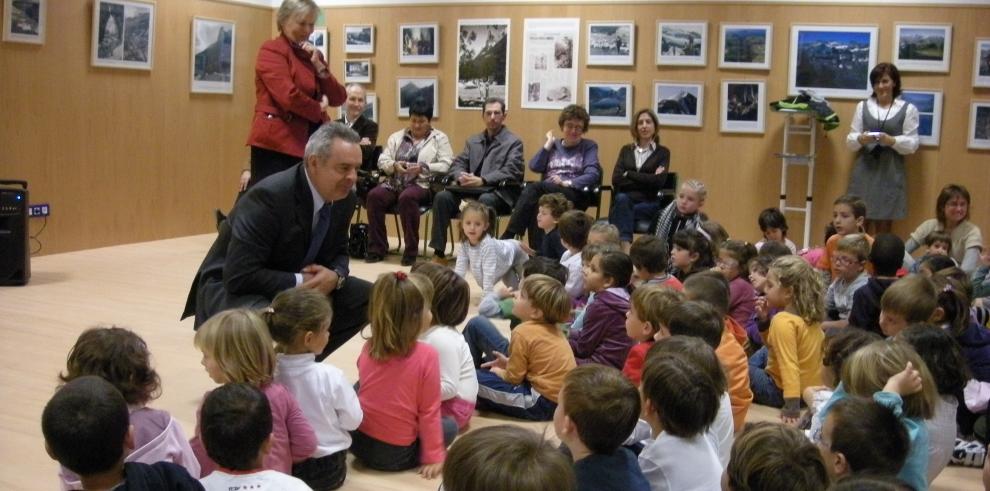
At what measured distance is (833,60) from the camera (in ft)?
29.9

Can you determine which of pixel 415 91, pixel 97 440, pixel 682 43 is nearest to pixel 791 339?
pixel 97 440

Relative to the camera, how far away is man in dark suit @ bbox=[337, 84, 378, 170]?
31.0 feet

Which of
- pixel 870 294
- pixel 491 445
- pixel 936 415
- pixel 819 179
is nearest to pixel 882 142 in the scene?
pixel 819 179

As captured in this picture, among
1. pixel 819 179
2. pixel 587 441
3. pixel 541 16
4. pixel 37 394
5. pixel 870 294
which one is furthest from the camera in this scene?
pixel 541 16

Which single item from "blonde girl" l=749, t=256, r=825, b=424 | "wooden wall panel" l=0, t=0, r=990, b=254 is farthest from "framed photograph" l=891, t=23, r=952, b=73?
"blonde girl" l=749, t=256, r=825, b=424

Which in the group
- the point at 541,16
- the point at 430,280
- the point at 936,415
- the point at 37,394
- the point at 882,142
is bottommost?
the point at 37,394

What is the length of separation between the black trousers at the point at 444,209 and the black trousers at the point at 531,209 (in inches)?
7.5

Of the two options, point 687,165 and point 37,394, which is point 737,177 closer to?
point 687,165

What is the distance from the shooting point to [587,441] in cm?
266

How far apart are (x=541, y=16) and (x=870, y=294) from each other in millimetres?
5536

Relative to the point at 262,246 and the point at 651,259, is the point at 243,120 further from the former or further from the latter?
the point at 262,246

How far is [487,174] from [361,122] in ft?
4.38

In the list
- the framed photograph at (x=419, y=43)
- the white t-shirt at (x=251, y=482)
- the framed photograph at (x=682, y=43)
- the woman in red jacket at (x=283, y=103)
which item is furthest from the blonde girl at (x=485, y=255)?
the white t-shirt at (x=251, y=482)

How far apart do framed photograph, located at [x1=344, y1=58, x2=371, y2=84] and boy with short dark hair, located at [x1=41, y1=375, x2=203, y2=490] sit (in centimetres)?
845
